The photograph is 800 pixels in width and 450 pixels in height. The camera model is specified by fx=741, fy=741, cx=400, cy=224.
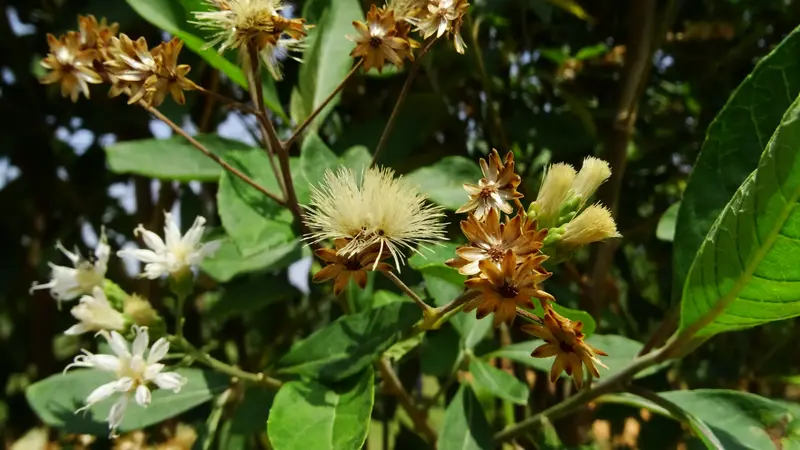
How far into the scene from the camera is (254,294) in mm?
1041

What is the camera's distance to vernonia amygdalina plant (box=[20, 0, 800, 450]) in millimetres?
523

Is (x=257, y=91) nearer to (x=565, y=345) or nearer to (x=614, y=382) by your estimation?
(x=565, y=345)

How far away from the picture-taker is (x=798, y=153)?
0.51 meters

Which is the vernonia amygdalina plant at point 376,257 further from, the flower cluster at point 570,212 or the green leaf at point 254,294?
the green leaf at point 254,294

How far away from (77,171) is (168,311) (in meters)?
0.35

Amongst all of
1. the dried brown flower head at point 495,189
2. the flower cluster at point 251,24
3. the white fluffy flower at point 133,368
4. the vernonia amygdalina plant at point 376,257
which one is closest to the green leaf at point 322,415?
the vernonia amygdalina plant at point 376,257

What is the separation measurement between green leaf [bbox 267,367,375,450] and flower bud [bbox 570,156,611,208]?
246 millimetres

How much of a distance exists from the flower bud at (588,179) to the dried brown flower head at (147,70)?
0.33 meters

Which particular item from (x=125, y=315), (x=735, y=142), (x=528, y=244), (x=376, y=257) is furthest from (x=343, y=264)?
(x=735, y=142)

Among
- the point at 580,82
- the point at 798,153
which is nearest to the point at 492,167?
the point at 798,153

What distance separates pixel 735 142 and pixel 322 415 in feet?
1.58

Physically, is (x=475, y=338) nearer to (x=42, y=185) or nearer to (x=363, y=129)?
(x=363, y=129)

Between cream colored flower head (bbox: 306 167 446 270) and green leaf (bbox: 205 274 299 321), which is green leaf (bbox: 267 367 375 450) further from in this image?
green leaf (bbox: 205 274 299 321)

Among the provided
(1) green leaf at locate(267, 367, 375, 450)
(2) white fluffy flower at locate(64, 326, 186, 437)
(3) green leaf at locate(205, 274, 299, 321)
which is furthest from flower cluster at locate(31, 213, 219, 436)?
(3) green leaf at locate(205, 274, 299, 321)
